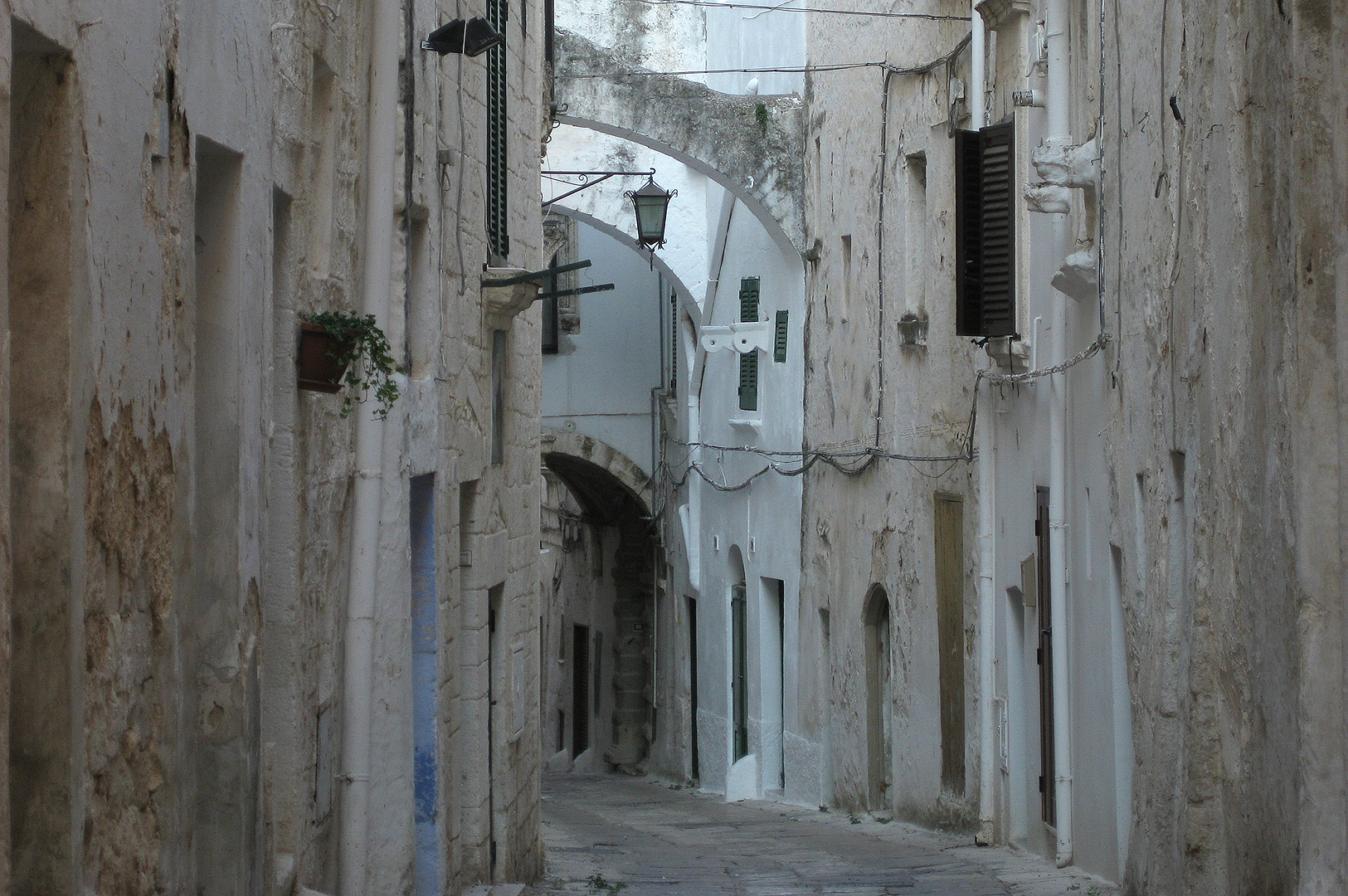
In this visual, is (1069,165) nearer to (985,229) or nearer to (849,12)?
(985,229)

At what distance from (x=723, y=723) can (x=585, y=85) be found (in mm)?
7198

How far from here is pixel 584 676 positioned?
25359 millimetres

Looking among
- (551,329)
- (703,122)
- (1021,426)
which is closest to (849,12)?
(703,122)

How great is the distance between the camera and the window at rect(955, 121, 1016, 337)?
10.6m

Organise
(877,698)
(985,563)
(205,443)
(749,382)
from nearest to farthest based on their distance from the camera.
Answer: (205,443), (985,563), (877,698), (749,382)

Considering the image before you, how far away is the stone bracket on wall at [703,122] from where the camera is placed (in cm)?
1609

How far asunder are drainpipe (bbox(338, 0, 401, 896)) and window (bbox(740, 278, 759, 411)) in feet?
36.9

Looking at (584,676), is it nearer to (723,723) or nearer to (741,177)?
(723,723)

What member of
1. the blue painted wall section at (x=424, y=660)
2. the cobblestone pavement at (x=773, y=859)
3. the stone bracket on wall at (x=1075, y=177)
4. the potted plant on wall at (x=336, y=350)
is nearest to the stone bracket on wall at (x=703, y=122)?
the cobblestone pavement at (x=773, y=859)

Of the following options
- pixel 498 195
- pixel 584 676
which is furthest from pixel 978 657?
pixel 584 676

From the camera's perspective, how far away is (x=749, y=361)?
699 inches

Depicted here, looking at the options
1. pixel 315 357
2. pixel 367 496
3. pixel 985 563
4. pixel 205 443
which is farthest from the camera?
pixel 985 563

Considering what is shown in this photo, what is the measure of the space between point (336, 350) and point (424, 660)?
2.55 m

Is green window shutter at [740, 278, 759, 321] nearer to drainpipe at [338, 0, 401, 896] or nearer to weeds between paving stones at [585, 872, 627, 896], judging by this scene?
weeds between paving stones at [585, 872, 627, 896]
